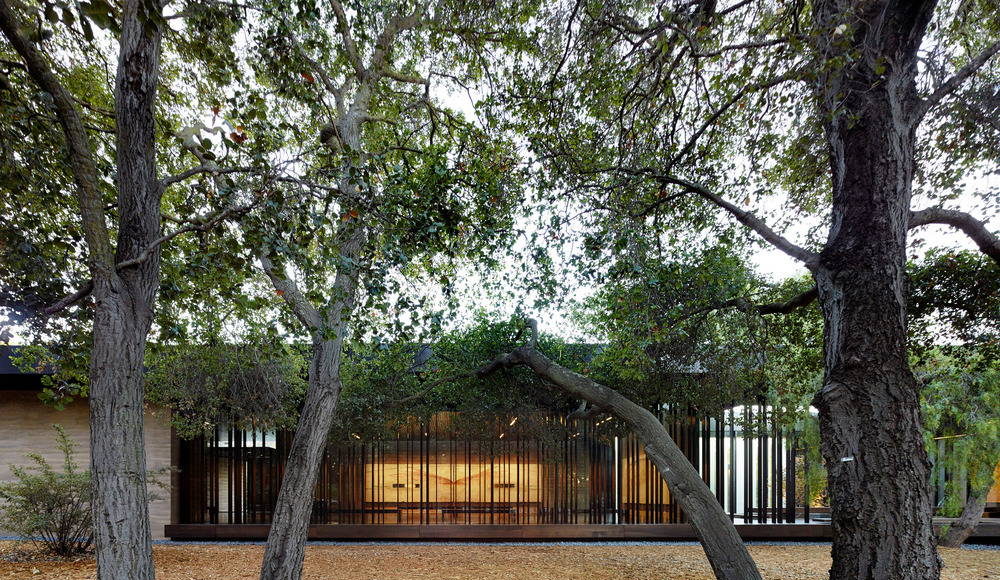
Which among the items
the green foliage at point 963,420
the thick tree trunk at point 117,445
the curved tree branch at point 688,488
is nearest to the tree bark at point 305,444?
the thick tree trunk at point 117,445

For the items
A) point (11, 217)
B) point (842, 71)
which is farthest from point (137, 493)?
point (842, 71)

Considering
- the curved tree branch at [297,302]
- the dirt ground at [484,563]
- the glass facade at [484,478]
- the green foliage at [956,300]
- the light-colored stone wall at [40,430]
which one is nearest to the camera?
the green foliage at [956,300]

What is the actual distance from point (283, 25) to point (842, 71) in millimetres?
4221

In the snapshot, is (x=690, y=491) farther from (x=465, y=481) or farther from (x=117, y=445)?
(x=465, y=481)

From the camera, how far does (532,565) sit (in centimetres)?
725

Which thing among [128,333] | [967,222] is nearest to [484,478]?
[128,333]

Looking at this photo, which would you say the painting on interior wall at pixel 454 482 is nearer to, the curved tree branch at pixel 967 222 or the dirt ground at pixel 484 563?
the dirt ground at pixel 484 563

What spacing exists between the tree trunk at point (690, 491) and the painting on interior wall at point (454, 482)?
4.36 m

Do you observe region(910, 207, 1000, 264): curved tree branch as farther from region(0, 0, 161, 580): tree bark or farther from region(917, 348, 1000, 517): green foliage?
region(0, 0, 161, 580): tree bark

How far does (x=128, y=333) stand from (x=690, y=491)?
4886 mm

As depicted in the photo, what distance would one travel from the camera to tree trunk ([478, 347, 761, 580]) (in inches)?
176

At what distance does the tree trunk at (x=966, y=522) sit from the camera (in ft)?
27.9

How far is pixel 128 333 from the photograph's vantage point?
3416 mm

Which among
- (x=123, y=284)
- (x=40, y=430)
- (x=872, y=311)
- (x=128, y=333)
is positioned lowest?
(x=40, y=430)
